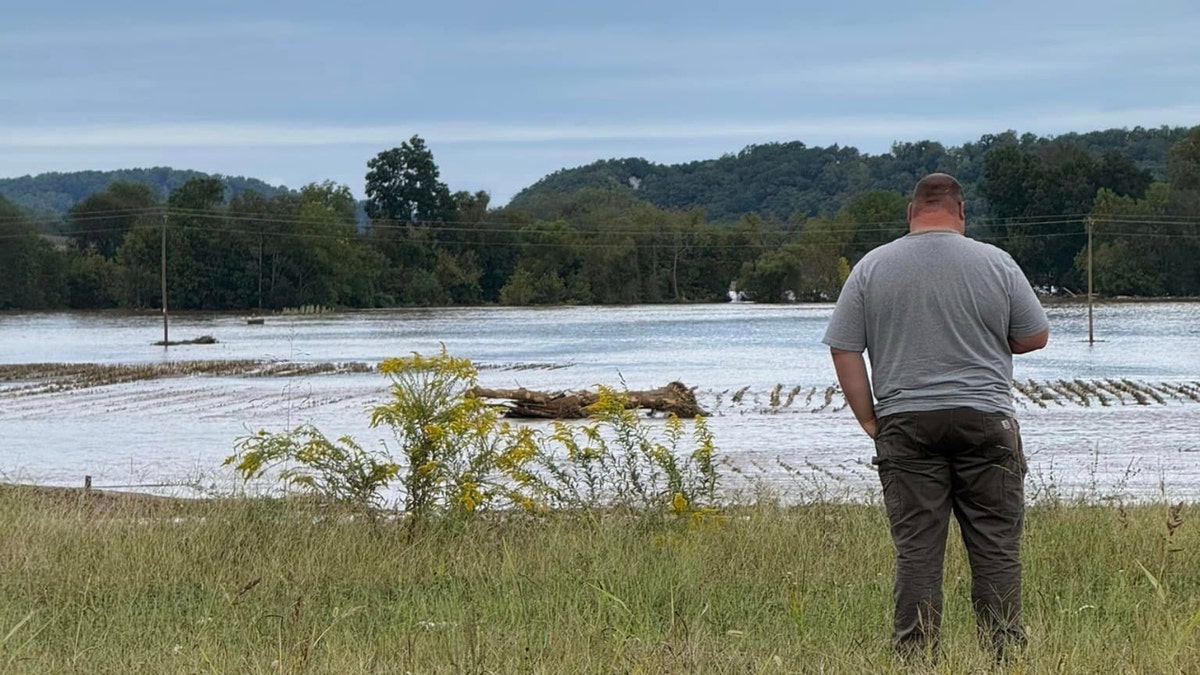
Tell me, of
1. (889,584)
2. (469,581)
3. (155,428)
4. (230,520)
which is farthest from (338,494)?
(155,428)

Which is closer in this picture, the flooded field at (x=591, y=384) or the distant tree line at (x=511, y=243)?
the flooded field at (x=591, y=384)

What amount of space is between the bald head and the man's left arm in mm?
599

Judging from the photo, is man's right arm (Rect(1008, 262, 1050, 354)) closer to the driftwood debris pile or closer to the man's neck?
the man's neck

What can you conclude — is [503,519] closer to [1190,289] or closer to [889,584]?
[889,584]

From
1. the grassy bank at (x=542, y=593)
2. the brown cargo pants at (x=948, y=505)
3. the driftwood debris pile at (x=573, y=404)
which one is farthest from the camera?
the driftwood debris pile at (x=573, y=404)

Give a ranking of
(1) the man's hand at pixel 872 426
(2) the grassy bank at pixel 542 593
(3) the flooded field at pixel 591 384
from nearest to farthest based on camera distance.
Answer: (2) the grassy bank at pixel 542 593
(1) the man's hand at pixel 872 426
(3) the flooded field at pixel 591 384

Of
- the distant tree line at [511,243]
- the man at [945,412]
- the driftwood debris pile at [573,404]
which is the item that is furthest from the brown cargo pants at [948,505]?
the distant tree line at [511,243]

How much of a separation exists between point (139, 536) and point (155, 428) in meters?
20.3

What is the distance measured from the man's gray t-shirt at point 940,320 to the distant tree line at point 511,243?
136 meters

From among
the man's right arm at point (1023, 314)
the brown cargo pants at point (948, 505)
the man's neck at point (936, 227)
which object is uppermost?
the man's neck at point (936, 227)

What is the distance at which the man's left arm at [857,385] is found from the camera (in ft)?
19.8

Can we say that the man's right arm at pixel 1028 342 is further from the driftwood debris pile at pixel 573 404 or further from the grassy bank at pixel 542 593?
the driftwood debris pile at pixel 573 404

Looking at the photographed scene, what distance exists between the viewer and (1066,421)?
91.9 feet

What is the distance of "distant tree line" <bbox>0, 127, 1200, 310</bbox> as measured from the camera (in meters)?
137
